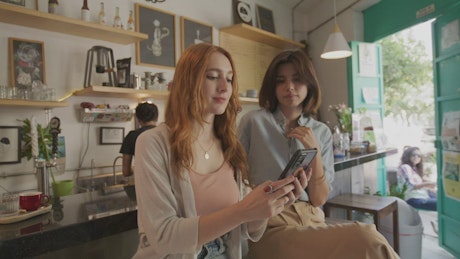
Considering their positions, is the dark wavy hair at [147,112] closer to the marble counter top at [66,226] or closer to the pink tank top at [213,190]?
the marble counter top at [66,226]

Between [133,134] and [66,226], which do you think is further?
[133,134]

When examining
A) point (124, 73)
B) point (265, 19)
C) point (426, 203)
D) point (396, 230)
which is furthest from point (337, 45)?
point (426, 203)

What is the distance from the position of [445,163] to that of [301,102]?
2.35m

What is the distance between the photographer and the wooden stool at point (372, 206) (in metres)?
2.23

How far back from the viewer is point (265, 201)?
→ 2.75 ft

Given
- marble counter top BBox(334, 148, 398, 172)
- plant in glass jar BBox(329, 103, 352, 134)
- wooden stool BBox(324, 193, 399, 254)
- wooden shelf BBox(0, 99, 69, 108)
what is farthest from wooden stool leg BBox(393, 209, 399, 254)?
wooden shelf BBox(0, 99, 69, 108)

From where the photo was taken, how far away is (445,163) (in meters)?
3.05

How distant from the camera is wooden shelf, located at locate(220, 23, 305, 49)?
3.96 metres

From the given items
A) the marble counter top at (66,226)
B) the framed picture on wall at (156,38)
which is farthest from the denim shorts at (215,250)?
the framed picture on wall at (156,38)

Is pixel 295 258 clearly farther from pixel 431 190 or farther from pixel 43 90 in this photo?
pixel 431 190

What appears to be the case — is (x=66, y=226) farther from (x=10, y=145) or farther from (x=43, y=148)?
(x=10, y=145)

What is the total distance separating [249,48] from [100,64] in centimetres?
223

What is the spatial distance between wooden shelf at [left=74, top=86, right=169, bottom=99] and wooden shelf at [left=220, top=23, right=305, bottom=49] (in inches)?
55.7

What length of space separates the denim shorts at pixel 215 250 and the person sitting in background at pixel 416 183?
376cm
